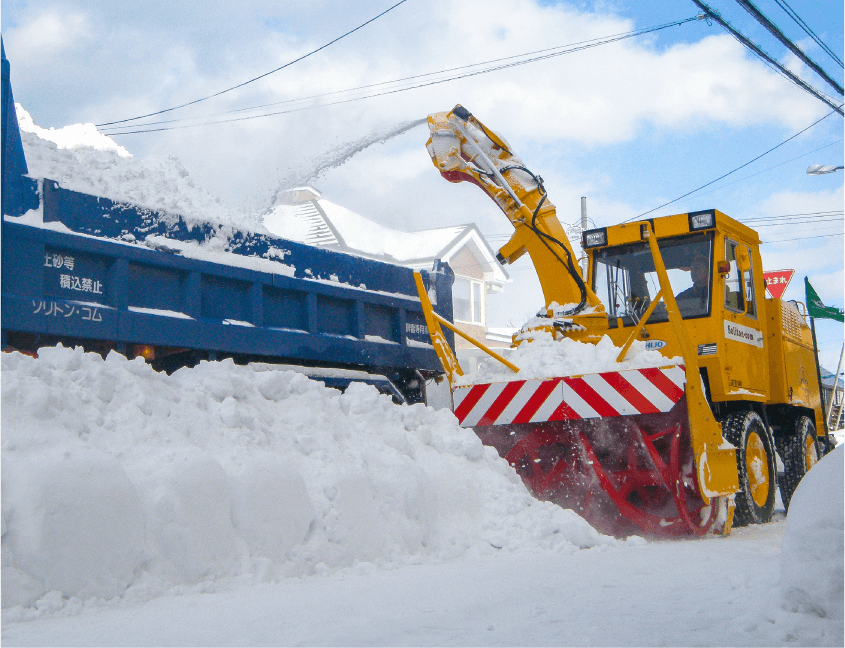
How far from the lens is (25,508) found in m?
3.26

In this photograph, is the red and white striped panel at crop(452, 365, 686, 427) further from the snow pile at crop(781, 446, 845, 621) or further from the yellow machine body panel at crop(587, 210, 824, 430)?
the snow pile at crop(781, 446, 845, 621)

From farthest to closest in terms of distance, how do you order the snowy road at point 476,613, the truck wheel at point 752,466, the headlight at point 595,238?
the headlight at point 595,238, the truck wheel at point 752,466, the snowy road at point 476,613

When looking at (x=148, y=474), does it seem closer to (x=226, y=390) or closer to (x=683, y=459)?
(x=226, y=390)

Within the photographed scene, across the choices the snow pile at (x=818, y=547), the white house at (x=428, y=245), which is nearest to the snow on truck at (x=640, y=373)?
the snow pile at (x=818, y=547)

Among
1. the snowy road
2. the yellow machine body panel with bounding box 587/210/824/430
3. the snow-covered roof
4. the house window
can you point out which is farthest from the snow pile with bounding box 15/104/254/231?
the house window

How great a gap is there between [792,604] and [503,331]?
25.8 metres

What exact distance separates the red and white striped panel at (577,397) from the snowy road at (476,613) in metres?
1.53

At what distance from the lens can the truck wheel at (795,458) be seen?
793 centimetres

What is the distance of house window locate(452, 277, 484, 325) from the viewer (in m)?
24.5

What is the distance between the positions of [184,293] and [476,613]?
3.66 meters

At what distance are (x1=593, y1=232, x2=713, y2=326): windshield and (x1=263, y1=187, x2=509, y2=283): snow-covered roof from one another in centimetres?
1043

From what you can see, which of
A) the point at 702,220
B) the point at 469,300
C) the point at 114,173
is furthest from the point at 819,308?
the point at 469,300

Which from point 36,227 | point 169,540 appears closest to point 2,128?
point 36,227

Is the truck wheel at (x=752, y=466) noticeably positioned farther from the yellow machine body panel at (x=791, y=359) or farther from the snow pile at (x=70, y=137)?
the snow pile at (x=70, y=137)
